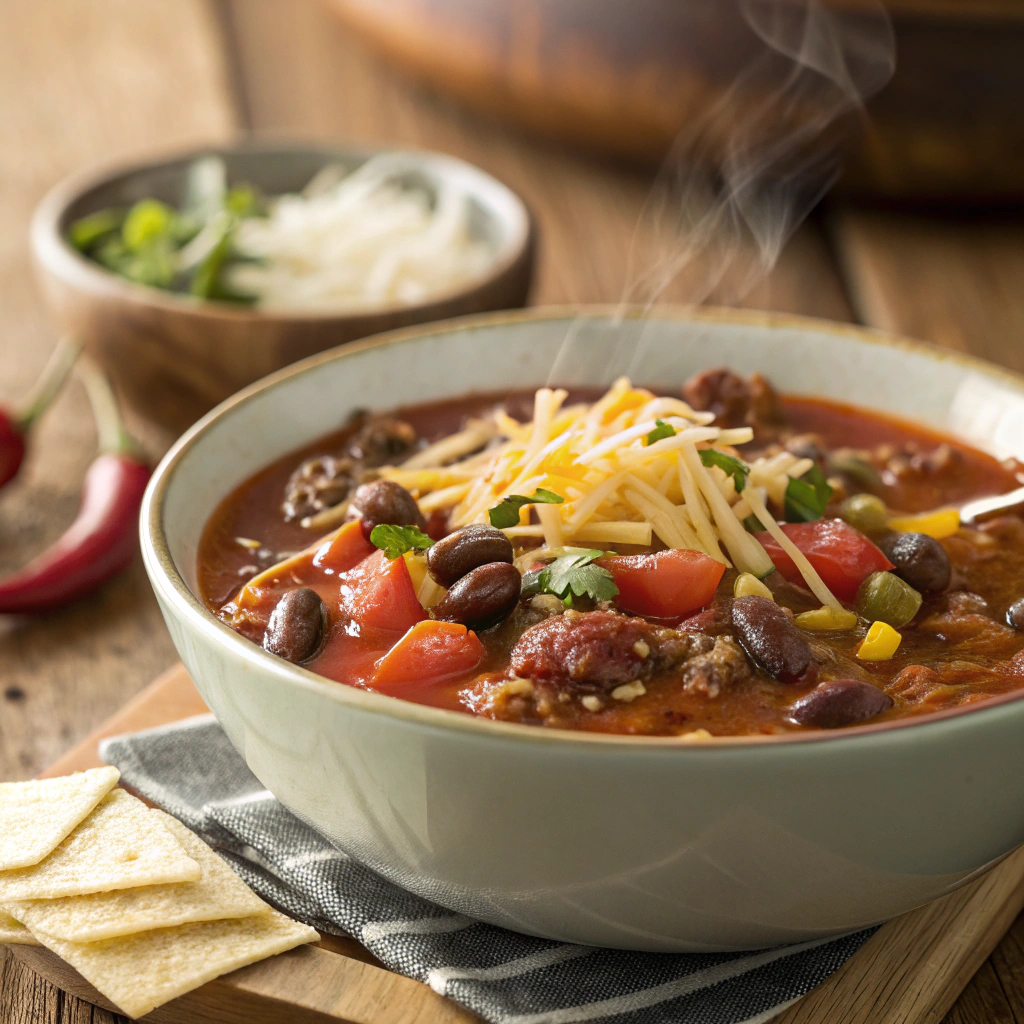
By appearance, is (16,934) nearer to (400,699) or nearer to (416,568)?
(400,699)

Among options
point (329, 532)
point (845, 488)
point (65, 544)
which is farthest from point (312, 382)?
point (845, 488)

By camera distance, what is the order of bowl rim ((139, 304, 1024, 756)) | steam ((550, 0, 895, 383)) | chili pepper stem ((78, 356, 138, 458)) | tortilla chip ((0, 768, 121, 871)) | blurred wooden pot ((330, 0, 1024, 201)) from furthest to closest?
blurred wooden pot ((330, 0, 1024, 201)), steam ((550, 0, 895, 383)), chili pepper stem ((78, 356, 138, 458)), tortilla chip ((0, 768, 121, 871)), bowl rim ((139, 304, 1024, 756))

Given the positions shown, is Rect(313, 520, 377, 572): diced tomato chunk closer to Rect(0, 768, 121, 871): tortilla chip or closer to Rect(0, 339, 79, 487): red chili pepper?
Rect(0, 768, 121, 871): tortilla chip

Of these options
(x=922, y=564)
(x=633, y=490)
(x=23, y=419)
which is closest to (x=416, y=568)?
(x=633, y=490)

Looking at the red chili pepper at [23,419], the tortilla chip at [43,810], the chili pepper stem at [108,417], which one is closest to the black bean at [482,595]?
the tortilla chip at [43,810]

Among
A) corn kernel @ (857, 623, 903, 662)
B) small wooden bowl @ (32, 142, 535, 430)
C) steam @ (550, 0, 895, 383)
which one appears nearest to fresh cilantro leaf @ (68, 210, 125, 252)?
small wooden bowl @ (32, 142, 535, 430)

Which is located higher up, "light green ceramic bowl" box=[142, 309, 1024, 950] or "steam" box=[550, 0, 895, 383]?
"light green ceramic bowl" box=[142, 309, 1024, 950]

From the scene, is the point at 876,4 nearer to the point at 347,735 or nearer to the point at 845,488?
the point at 845,488

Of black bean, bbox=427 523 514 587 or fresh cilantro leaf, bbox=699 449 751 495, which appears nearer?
black bean, bbox=427 523 514 587
